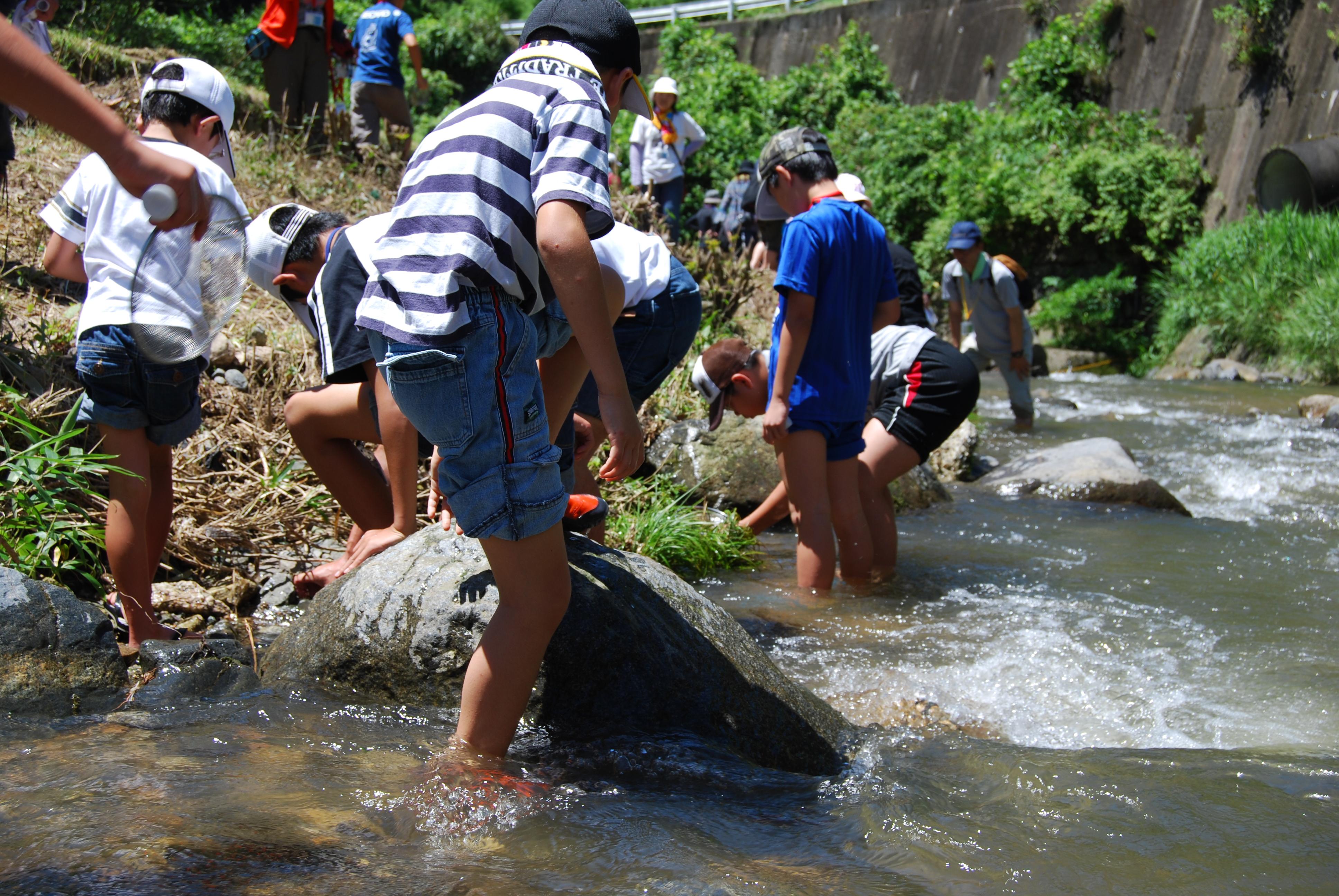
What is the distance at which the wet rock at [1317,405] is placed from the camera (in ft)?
31.9

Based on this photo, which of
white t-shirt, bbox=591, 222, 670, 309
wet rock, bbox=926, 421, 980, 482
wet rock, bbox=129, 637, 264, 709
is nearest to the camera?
wet rock, bbox=129, 637, 264, 709

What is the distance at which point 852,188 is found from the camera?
558 cm

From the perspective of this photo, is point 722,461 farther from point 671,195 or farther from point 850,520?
point 671,195

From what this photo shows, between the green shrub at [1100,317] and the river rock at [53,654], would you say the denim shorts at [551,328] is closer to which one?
the river rock at [53,654]

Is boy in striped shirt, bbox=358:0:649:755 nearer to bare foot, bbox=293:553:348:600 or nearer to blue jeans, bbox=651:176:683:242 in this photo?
bare foot, bbox=293:553:348:600

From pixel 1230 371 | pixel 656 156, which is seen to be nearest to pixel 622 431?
pixel 656 156


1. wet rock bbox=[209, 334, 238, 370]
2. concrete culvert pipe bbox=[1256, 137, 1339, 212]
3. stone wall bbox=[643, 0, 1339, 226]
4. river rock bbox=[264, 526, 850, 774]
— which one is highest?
stone wall bbox=[643, 0, 1339, 226]

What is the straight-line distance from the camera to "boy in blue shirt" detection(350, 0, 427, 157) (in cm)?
923

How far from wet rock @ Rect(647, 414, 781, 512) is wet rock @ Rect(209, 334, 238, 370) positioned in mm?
2215

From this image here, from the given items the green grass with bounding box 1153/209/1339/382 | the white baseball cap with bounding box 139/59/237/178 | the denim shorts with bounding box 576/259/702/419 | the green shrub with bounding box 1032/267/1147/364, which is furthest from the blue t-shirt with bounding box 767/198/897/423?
the green shrub with bounding box 1032/267/1147/364

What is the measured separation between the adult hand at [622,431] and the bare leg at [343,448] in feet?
4.93

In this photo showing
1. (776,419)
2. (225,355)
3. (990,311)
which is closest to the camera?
(776,419)

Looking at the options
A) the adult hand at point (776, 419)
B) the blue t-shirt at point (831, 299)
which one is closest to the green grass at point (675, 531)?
the adult hand at point (776, 419)

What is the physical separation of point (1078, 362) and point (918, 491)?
347 inches
